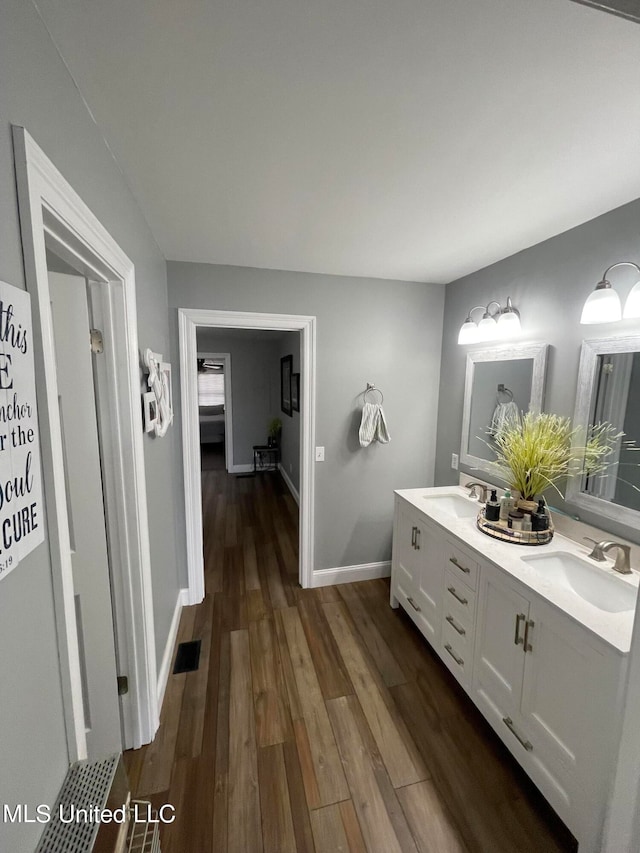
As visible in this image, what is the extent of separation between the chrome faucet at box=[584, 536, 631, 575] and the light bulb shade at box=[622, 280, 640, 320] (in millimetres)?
940

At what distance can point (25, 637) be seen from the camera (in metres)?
0.64

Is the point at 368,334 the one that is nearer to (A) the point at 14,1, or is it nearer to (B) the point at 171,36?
(B) the point at 171,36

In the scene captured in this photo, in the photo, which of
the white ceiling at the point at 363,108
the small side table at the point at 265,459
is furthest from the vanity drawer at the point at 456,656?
the small side table at the point at 265,459

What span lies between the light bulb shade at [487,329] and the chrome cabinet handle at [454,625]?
5.37ft

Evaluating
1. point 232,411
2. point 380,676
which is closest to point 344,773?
point 380,676

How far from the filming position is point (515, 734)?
142 centimetres

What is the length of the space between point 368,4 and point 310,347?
181cm

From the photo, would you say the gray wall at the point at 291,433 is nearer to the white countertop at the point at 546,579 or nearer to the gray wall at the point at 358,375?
the gray wall at the point at 358,375

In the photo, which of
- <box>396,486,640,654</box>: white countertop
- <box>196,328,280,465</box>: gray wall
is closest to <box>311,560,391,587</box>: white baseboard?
<box>396,486,640,654</box>: white countertop

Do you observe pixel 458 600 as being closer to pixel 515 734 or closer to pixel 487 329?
pixel 515 734

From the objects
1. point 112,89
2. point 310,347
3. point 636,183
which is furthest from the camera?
point 310,347

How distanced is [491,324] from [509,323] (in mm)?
122

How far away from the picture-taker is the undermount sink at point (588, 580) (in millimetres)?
1369

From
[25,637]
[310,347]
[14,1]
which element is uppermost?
[14,1]
